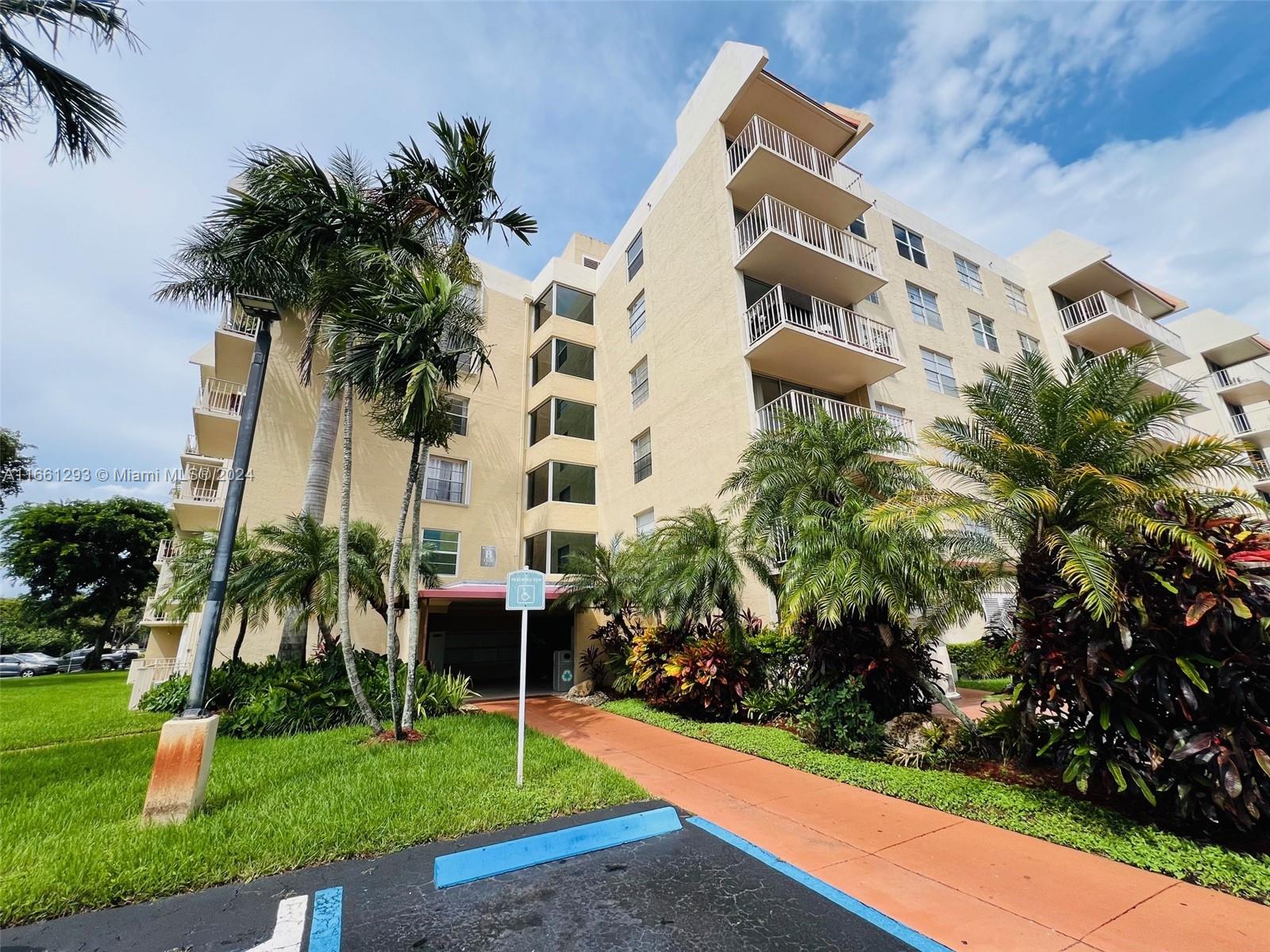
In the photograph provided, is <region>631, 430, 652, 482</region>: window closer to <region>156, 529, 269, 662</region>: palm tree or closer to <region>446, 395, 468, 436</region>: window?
<region>446, 395, 468, 436</region>: window

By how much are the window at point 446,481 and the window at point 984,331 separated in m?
18.9

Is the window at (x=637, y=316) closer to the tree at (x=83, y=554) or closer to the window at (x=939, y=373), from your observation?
the window at (x=939, y=373)

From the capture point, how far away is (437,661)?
18.8m

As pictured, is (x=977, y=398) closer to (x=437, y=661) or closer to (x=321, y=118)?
(x=321, y=118)

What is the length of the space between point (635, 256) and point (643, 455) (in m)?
7.54

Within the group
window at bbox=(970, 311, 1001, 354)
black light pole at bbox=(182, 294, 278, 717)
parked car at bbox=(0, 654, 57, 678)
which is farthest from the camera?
parked car at bbox=(0, 654, 57, 678)

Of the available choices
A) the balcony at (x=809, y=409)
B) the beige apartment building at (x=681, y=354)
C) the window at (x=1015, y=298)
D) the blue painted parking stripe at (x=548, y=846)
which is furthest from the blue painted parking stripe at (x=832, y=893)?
the window at (x=1015, y=298)

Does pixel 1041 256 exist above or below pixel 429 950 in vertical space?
above

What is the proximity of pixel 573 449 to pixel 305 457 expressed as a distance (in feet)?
27.7

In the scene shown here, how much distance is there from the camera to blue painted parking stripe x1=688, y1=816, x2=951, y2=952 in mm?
3142

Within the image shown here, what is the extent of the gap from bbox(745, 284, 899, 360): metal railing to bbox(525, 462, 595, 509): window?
845 cm

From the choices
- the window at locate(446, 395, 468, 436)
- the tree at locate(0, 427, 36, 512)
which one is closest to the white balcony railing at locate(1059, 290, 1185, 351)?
the window at locate(446, 395, 468, 436)

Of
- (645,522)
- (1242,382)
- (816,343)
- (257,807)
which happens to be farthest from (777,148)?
(1242,382)

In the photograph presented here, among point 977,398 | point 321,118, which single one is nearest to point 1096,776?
point 977,398
